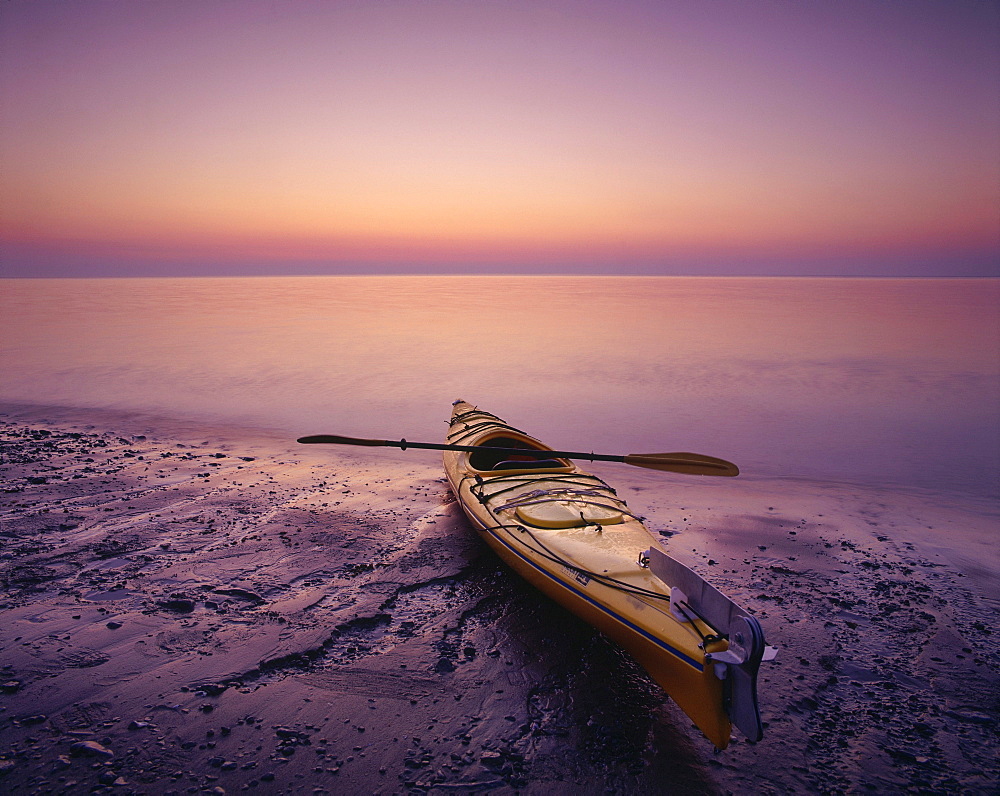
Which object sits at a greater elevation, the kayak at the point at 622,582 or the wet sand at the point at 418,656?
the kayak at the point at 622,582

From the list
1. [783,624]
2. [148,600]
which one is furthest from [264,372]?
[783,624]

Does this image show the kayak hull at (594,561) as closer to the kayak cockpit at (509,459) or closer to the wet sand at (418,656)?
the kayak cockpit at (509,459)

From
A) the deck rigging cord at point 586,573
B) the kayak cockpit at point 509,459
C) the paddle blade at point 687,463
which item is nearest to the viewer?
the deck rigging cord at point 586,573

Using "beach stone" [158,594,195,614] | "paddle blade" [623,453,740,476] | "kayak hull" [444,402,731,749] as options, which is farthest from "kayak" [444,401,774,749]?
"beach stone" [158,594,195,614]

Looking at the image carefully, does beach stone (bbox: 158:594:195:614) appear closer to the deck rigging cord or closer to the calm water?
the deck rigging cord

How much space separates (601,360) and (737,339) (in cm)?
937

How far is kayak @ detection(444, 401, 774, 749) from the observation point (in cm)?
324

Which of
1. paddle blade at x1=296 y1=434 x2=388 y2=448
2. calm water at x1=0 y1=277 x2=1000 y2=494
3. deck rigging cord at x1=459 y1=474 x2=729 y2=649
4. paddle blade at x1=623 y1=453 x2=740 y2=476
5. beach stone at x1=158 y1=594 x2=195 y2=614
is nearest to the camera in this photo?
deck rigging cord at x1=459 y1=474 x2=729 y2=649

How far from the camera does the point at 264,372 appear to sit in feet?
59.7

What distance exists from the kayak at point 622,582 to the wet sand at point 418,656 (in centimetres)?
40

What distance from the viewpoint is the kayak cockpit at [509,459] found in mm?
6770

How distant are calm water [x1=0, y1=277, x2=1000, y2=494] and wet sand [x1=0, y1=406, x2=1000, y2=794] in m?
4.50

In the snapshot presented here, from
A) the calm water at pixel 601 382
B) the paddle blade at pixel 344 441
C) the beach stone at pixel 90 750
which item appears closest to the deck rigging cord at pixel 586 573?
the paddle blade at pixel 344 441

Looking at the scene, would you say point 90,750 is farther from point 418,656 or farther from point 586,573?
point 586,573
